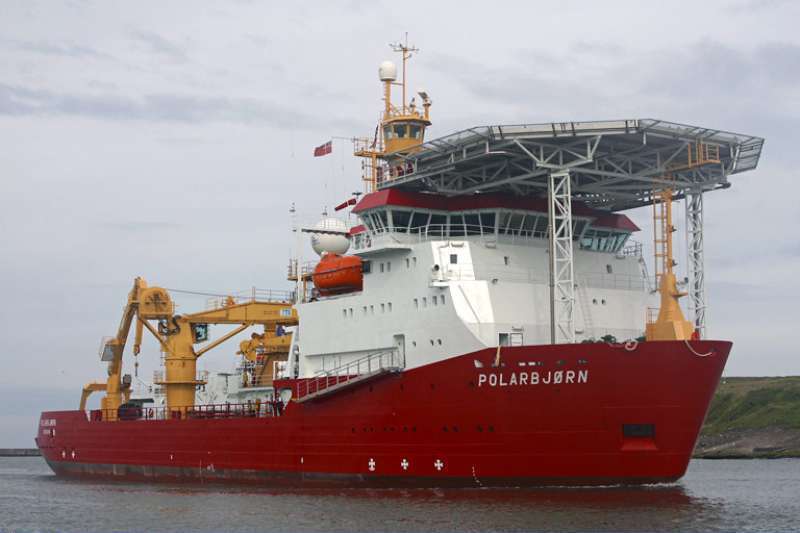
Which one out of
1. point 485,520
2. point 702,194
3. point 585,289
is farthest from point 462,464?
point 702,194

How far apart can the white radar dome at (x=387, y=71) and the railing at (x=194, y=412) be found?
12.7m

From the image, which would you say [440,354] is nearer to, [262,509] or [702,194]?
[262,509]

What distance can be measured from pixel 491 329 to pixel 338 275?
735 cm

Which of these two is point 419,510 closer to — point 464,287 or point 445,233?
point 464,287

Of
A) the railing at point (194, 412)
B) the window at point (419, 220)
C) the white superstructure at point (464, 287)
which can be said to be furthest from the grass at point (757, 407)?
the window at point (419, 220)

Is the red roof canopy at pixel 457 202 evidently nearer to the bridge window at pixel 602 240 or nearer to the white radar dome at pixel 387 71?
the bridge window at pixel 602 240

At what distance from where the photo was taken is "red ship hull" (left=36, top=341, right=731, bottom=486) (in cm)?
2870

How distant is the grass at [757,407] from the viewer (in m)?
65.1

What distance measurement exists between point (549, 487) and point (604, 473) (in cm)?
159

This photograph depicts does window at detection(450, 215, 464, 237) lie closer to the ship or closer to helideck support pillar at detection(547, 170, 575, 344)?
the ship

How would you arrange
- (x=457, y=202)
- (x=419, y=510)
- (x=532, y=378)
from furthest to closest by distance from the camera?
(x=457, y=202), (x=532, y=378), (x=419, y=510)

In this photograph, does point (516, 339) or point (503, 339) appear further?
point (516, 339)

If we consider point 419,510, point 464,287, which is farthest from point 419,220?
point 419,510

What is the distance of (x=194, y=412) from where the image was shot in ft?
138
